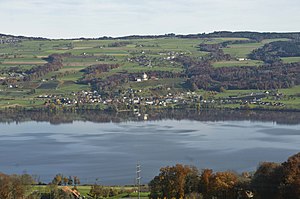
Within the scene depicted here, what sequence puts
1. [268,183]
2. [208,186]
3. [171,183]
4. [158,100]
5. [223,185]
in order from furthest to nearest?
[158,100]
[171,183]
[208,186]
[223,185]
[268,183]

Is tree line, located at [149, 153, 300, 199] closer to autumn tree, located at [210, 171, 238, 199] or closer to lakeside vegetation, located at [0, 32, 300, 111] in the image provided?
autumn tree, located at [210, 171, 238, 199]

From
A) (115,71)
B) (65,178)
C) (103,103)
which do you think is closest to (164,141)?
(65,178)

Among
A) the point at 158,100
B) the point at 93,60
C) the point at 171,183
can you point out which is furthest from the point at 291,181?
the point at 93,60

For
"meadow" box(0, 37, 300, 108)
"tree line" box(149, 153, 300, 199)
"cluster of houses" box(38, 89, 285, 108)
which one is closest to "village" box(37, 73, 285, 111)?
"cluster of houses" box(38, 89, 285, 108)

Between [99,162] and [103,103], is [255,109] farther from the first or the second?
[99,162]

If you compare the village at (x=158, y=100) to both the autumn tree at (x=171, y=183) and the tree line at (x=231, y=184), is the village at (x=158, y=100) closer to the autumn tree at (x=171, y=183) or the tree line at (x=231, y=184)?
the autumn tree at (x=171, y=183)

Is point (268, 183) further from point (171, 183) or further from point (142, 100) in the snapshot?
point (142, 100)
